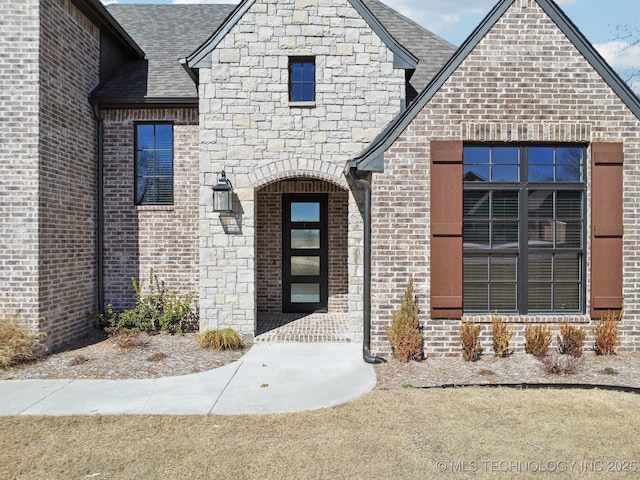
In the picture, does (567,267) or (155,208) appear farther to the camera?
(155,208)

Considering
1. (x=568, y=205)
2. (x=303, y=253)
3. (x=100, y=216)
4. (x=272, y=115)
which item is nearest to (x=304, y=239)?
(x=303, y=253)

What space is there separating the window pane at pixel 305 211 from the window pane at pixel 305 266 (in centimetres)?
92

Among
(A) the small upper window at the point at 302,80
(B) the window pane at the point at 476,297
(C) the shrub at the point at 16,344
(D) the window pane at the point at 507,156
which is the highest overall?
(A) the small upper window at the point at 302,80

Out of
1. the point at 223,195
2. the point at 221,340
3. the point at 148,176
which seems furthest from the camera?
the point at 148,176

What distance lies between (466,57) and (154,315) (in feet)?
23.7

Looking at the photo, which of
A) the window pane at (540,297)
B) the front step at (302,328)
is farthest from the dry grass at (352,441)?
the front step at (302,328)

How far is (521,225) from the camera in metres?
6.56

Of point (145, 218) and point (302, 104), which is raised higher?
point (302, 104)

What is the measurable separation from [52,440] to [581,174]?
7.69 m

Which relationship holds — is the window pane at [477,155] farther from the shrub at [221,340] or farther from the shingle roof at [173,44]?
the shrub at [221,340]

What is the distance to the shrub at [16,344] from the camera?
6.23m

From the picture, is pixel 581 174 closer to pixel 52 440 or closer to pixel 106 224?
pixel 52 440

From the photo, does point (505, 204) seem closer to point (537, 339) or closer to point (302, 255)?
point (537, 339)

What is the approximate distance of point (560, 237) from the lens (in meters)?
6.61
